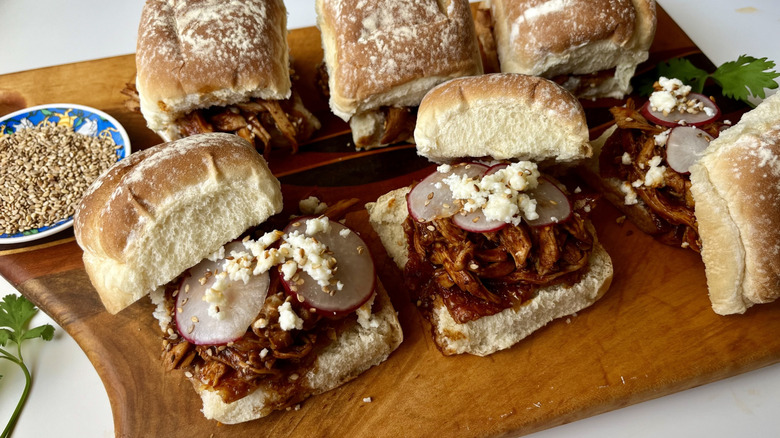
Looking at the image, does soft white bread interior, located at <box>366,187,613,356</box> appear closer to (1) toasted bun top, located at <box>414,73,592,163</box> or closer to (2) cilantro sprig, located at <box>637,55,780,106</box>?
(1) toasted bun top, located at <box>414,73,592,163</box>

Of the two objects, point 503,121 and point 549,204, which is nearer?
point 549,204

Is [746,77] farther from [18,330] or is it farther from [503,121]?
[18,330]

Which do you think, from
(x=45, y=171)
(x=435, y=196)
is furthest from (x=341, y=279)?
(x=45, y=171)

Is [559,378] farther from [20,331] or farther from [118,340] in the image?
[20,331]

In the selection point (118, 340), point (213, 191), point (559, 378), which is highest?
point (213, 191)

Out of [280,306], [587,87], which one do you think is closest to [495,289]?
[280,306]

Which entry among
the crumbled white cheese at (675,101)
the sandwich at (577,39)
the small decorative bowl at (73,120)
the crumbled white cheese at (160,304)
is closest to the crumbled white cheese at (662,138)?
the crumbled white cheese at (675,101)
